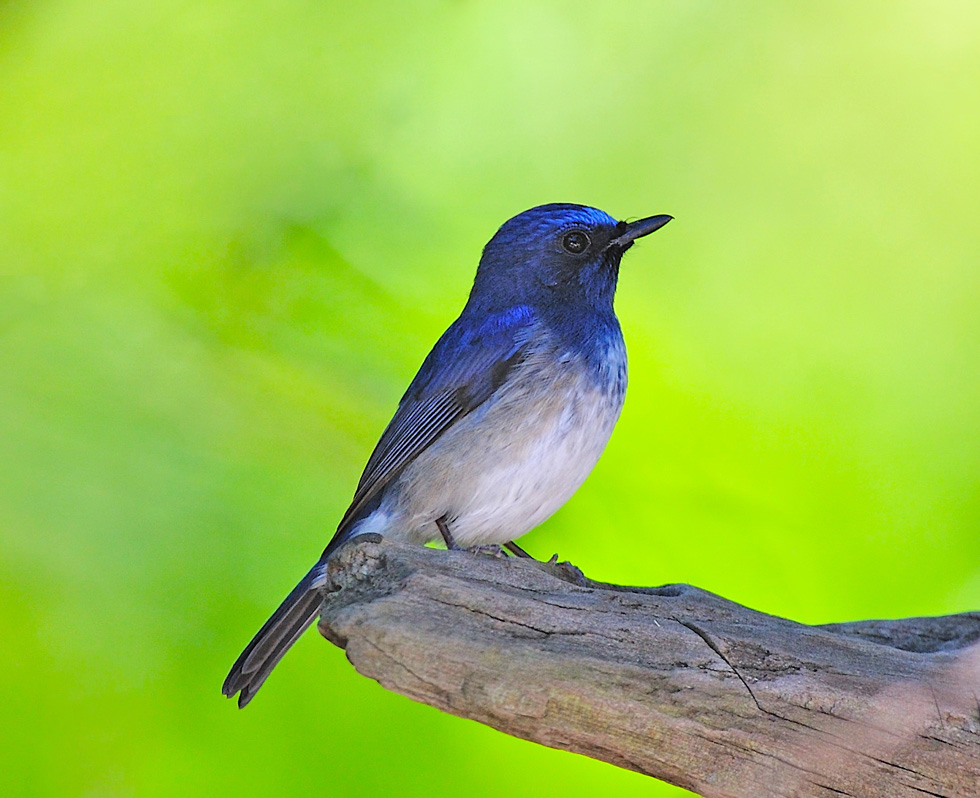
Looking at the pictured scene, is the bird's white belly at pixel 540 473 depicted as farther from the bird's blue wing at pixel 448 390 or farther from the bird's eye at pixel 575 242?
the bird's eye at pixel 575 242

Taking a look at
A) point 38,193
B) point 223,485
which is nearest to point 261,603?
point 223,485

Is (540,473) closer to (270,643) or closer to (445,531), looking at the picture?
(445,531)

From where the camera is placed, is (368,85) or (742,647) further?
(368,85)

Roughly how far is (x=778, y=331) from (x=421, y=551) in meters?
1.69

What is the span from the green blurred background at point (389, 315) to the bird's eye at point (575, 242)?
48 cm

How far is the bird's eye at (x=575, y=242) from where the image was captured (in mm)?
2824

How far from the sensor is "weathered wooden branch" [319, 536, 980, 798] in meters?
1.75

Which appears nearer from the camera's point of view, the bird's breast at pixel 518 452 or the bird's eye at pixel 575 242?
the bird's breast at pixel 518 452

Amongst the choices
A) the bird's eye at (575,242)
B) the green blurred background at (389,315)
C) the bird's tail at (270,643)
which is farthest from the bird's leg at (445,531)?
Result: the bird's eye at (575,242)

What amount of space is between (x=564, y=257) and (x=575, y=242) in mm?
55

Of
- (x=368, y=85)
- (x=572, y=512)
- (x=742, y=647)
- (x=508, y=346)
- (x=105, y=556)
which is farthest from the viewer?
(x=368, y=85)

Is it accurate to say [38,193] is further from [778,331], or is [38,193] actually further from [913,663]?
[913,663]

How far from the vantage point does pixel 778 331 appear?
3.20 metres

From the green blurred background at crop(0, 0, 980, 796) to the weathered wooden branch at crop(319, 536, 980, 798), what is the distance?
3.36 ft
